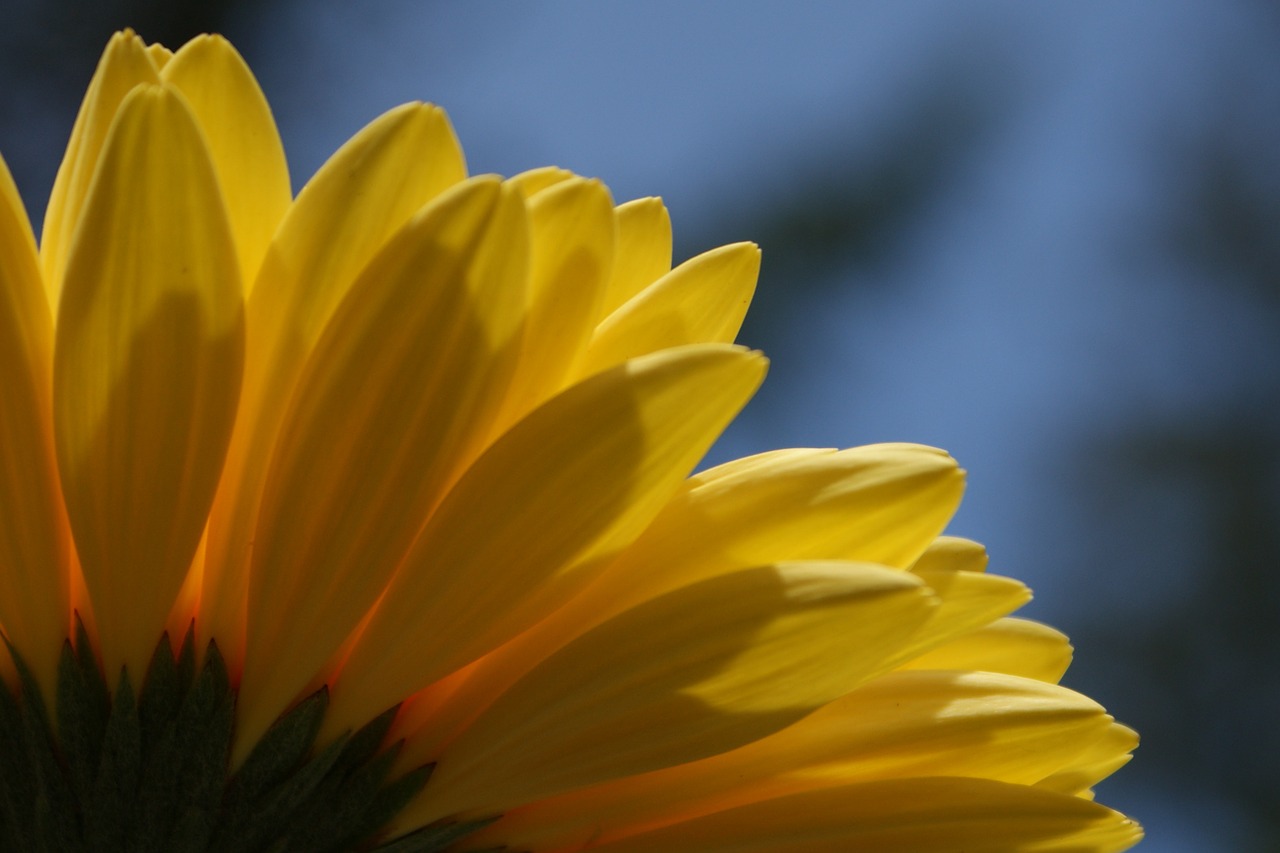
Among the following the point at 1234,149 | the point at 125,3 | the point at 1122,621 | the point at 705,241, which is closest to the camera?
the point at 125,3

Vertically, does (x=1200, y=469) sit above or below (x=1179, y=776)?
above

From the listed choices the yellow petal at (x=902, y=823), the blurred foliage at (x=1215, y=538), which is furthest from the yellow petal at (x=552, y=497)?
the blurred foliage at (x=1215, y=538)

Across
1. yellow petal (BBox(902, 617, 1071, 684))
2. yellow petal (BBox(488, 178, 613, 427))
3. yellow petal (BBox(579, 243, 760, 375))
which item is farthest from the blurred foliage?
yellow petal (BBox(488, 178, 613, 427))

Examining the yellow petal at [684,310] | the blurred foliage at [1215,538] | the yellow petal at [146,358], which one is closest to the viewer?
the yellow petal at [146,358]

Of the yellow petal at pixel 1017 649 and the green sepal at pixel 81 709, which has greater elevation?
the green sepal at pixel 81 709

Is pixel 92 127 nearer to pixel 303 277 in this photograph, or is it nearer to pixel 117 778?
pixel 303 277

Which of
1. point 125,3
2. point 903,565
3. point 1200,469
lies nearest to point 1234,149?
point 1200,469

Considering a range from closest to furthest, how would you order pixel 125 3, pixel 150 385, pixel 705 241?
pixel 150 385, pixel 125 3, pixel 705 241

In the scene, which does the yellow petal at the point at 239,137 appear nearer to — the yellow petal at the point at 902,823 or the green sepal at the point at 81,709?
the green sepal at the point at 81,709

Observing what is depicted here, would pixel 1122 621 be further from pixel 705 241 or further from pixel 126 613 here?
pixel 126 613

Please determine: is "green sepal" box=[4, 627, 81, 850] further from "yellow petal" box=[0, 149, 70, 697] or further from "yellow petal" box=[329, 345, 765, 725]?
"yellow petal" box=[329, 345, 765, 725]
